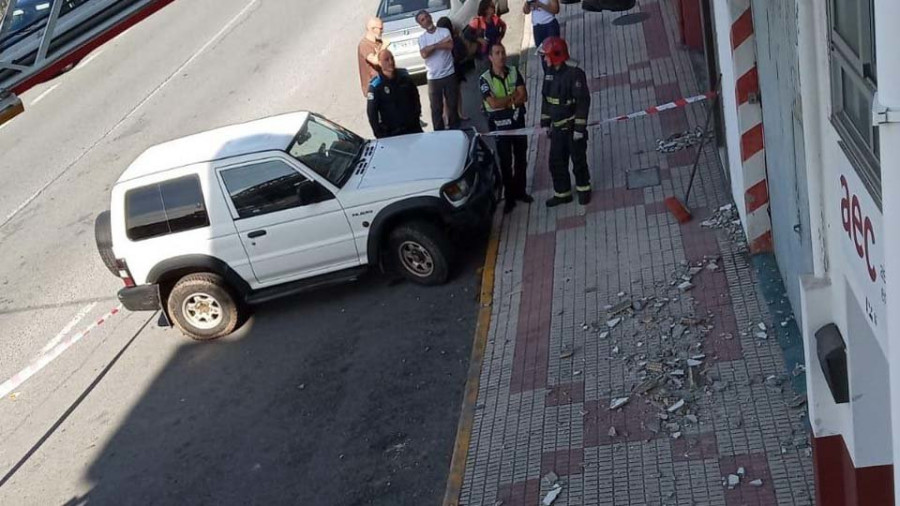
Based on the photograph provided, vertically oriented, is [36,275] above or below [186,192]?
below

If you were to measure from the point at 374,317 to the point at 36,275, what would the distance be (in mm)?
5446

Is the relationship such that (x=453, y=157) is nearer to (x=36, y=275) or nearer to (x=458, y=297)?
(x=458, y=297)

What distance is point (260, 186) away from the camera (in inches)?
417

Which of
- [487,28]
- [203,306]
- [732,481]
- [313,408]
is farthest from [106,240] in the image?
[487,28]

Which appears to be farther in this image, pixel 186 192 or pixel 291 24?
pixel 291 24

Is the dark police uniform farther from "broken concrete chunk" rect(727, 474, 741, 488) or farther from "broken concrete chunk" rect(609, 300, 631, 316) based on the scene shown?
"broken concrete chunk" rect(727, 474, 741, 488)

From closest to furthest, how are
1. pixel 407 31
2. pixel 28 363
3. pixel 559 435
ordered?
pixel 559 435 < pixel 28 363 < pixel 407 31

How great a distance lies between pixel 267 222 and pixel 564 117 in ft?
10.5

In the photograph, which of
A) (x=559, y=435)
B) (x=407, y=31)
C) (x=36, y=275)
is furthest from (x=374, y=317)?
(x=407, y=31)

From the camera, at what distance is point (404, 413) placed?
888 cm

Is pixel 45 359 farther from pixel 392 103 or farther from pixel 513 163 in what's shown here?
pixel 513 163

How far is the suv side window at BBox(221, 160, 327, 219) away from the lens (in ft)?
34.7

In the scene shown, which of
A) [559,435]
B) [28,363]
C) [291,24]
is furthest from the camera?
[291,24]

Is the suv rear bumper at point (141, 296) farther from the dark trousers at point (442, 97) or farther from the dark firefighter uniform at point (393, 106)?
the dark trousers at point (442, 97)
